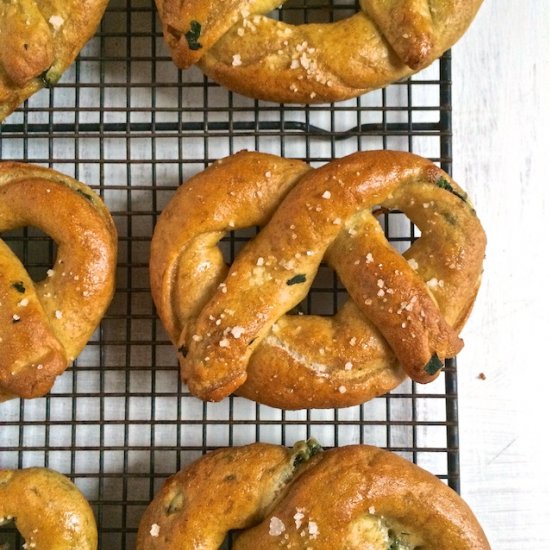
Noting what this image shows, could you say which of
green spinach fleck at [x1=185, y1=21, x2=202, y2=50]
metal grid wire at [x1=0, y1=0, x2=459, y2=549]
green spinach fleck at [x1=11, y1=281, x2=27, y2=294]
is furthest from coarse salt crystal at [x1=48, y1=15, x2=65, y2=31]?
green spinach fleck at [x1=11, y1=281, x2=27, y2=294]

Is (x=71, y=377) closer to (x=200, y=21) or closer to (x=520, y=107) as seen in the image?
(x=200, y=21)

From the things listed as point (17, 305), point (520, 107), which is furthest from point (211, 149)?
point (520, 107)

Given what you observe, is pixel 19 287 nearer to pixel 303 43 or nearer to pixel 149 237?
pixel 149 237

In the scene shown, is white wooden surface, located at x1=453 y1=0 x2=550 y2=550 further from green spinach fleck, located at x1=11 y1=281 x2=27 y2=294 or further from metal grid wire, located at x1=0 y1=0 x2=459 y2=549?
green spinach fleck, located at x1=11 y1=281 x2=27 y2=294

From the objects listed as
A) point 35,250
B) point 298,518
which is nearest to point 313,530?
→ point 298,518

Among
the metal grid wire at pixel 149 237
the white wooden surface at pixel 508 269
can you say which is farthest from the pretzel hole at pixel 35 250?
the white wooden surface at pixel 508 269

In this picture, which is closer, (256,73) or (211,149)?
(256,73)
